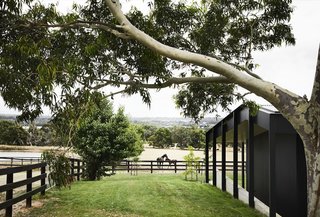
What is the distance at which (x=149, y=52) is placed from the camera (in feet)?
23.7

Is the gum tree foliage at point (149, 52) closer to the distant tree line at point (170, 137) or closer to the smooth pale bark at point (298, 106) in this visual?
the smooth pale bark at point (298, 106)

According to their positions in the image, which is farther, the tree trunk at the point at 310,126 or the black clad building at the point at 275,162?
the black clad building at the point at 275,162

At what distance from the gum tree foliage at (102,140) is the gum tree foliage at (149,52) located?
914 centimetres

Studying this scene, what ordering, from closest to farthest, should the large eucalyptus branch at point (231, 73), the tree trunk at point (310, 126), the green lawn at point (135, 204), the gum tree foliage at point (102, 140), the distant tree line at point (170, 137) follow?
the tree trunk at point (310, 126), the large eucalyptus branch at point (231, 73), the green lawn at point (135, 204), the gum tree foliage at point (102, 140), the distant tree line at point (170, 137)

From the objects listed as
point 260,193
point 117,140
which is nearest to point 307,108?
point 260,193

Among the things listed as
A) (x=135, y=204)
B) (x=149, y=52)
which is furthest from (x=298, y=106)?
(x=135, y=204)

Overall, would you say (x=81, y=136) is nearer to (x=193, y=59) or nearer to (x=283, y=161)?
(x=283, y=161)

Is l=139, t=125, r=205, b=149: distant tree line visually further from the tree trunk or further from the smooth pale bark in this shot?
the tree trunk

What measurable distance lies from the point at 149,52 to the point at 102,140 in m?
12.1

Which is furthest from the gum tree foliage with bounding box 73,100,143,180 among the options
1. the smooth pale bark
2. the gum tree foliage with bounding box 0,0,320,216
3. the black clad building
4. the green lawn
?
the smooth pale bark

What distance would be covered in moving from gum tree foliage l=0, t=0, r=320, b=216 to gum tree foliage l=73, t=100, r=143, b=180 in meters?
9.14

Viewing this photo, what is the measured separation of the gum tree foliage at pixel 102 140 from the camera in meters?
18.8

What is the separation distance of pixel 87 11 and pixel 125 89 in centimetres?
214

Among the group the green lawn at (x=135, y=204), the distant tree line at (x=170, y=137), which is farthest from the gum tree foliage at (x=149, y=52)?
the distant tree line at (x=170, y=137)
